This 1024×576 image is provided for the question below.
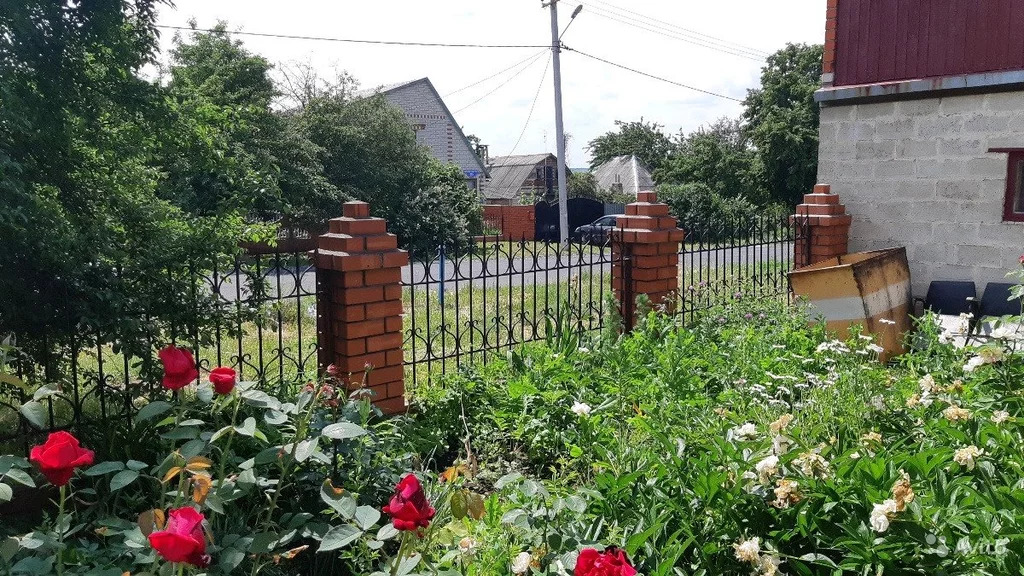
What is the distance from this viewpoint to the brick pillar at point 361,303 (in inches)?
173

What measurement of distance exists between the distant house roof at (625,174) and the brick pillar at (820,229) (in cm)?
4576

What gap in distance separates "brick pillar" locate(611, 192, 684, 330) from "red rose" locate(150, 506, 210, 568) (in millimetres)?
4960

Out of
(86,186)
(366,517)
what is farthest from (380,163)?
(366,517)

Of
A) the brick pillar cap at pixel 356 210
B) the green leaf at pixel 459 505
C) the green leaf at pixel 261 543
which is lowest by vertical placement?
the green leaf at pixel 261 543

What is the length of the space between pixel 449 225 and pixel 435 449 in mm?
18893

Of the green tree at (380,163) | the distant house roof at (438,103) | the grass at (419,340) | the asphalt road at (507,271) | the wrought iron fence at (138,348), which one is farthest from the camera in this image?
the distant house roof at (438,103)

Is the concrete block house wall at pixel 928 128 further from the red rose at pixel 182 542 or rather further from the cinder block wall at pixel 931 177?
the red rose at pixel 182 542

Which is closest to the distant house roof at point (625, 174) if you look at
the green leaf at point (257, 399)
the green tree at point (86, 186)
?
the green tree at point (86, 186)

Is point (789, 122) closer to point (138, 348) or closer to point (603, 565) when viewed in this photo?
point (138, 348)

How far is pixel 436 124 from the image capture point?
3941 centimetres

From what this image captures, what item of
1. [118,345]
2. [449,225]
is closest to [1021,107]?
[118,345]

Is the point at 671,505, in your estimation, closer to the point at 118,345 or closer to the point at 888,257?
the point at 118,345

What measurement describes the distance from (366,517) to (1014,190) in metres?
7.10

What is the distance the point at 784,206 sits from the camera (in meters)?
32.0
